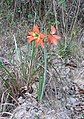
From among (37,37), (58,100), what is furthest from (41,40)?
(58,100)

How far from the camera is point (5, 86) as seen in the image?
2752mm

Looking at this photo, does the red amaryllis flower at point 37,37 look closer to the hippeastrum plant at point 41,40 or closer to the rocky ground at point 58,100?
the hippeastrum plant at point 41,40

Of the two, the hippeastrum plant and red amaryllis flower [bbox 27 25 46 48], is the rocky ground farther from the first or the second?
red amaryllis flower [bbox 27 25 46 48]

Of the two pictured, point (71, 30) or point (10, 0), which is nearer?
point (71, 30)

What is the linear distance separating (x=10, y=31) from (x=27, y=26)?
1.09 ft

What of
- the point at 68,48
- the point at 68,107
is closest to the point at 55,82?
the point at 68,107

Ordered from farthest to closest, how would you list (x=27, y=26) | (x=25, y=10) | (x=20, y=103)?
(x=25, y=10)
(x=27, y=26)
(x=20, y=103)

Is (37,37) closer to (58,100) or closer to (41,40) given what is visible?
(41,40)

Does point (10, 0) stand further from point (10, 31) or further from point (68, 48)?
point (68, 48)

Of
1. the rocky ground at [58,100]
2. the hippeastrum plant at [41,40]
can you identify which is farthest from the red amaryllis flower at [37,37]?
the rocky ground at [58,100]

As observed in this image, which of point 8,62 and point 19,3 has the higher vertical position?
point 19,3

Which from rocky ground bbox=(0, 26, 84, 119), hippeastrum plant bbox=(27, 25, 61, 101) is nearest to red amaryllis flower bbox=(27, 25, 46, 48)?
hippeastrum plant bbox=(27, 25, 61, 101)

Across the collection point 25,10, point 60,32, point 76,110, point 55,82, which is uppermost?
point 25,10

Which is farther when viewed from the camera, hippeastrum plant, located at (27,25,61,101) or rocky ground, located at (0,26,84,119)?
rocky ground, located at (0,26,84,119)
